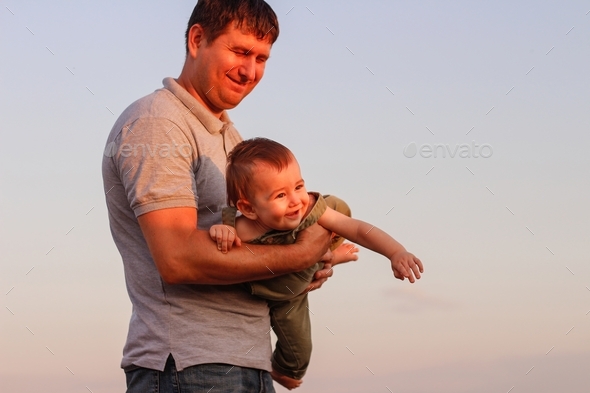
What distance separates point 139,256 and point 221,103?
2.24 ft

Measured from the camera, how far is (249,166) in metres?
2.86

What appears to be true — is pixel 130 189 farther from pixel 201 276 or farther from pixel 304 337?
pixel 304 337

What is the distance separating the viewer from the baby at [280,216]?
2.87m

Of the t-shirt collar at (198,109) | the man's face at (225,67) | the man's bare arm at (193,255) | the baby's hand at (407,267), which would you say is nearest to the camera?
the man's bare arm at (193,255)

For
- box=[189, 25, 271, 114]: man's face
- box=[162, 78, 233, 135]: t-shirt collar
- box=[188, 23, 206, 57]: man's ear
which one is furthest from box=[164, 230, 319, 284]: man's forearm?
box=[188, 23, 206, 57]: man's ear

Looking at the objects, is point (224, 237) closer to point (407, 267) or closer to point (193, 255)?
point (193, 255)

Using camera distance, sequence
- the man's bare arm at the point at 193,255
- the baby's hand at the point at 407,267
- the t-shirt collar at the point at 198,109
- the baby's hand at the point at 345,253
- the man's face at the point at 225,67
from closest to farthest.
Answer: the man's bare arm at the point at 193,255 → the baby's hand at the point at 407,267 → the t-shirt collar at the point at 198,109 → the man's face at the point at 225,67 → the baby's hand at the point at 345,253

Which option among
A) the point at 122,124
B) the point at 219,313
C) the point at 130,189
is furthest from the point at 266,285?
the point at 122,124

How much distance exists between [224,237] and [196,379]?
1.58 feet

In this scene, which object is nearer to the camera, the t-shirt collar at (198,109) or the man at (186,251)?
the man at (186,251)

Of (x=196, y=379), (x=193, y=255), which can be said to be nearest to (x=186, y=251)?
(x=193, y=255)

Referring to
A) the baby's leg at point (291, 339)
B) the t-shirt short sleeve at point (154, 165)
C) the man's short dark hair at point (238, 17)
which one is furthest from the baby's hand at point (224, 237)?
the man's short dark hair at point (238, 17)

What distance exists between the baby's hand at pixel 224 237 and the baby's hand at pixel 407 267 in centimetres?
58

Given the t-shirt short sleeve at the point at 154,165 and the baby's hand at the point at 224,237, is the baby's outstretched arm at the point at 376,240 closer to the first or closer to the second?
the baby's hand at the point at 224,237
